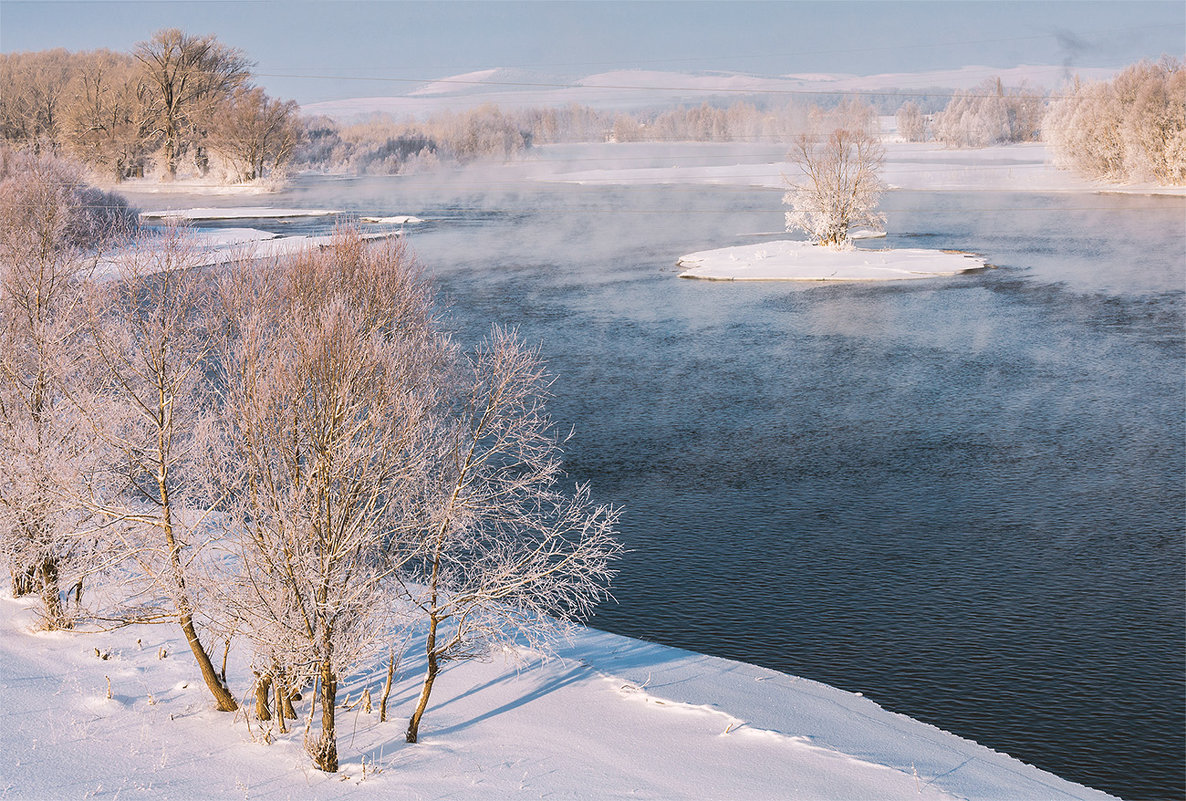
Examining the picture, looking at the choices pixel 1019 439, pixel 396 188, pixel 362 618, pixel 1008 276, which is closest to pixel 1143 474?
pixel 1019 439

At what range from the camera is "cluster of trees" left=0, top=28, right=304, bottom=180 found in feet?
351

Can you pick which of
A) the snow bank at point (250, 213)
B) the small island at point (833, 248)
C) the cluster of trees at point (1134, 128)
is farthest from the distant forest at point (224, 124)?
the small island at point (833, 248)

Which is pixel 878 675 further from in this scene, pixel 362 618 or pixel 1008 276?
pixel 1008 276

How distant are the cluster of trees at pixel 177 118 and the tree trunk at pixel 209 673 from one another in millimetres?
100096

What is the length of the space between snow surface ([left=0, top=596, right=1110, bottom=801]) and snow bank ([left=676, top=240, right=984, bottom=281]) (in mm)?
36828

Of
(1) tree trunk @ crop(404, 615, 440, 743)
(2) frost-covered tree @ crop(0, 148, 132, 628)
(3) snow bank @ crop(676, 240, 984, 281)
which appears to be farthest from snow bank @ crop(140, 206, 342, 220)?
(1) tree trunk @ crop(404, 615, 440, 743)

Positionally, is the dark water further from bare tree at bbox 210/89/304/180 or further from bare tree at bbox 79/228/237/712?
bare tree at bbox 210/89/304/180

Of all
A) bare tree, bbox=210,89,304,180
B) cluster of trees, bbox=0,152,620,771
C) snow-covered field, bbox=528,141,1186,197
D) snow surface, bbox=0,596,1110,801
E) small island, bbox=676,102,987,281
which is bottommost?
snow surface, bbox=0,596,1110,801

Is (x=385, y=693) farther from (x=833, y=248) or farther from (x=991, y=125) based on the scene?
(x=991, y=125)

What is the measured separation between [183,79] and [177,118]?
13.5 feet

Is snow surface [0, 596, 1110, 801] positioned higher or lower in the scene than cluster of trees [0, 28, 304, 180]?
lower

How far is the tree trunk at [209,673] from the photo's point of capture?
44.0ft

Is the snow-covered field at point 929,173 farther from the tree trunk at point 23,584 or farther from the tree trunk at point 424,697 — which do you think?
the tree trunk at point 424,697

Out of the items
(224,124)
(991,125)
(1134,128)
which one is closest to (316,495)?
(1134,128)
